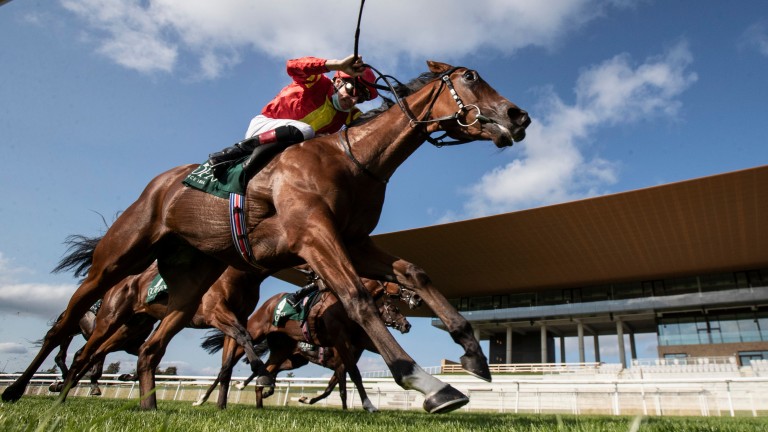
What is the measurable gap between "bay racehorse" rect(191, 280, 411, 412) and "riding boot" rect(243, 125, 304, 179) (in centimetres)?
385

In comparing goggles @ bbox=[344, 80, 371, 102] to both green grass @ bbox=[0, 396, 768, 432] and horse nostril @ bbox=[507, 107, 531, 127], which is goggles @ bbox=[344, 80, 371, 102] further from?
green grass @ bbox=[0, 396, 768, 432]

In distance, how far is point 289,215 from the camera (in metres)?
3.28

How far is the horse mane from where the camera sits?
13.2ft

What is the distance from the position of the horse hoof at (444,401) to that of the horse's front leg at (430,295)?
1.99 feet

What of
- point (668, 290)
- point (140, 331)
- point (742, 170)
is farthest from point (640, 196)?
point (140, 331)

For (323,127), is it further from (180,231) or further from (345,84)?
(180,231)

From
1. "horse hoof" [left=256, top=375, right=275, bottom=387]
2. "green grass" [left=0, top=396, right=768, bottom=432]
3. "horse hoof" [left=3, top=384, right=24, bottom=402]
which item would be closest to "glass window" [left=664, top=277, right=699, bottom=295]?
"horse hoof" [left=256, top=375, right=275, bottom=387]

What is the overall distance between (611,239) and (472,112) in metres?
34.3

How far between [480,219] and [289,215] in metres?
31.6

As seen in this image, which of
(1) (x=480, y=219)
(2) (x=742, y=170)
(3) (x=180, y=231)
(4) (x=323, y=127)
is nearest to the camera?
(3) (x=180, y=231)

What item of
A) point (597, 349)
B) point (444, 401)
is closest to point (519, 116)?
point (444, 401)

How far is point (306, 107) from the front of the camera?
4.28 metres

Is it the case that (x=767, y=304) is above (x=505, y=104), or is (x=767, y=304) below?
above

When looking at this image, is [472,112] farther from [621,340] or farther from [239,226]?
[621,340]
